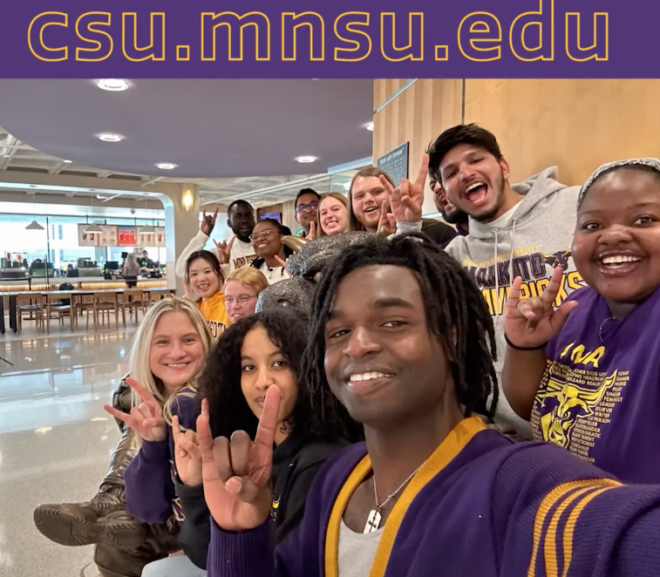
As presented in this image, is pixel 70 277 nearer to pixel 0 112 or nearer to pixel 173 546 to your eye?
pixel 0 112

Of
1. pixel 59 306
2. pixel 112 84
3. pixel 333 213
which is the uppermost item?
pixel 112 84

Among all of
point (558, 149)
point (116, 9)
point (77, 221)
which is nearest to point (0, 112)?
point (116, 9)

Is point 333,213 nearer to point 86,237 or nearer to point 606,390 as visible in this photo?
point 606,390

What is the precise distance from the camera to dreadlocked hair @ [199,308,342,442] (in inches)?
53.4

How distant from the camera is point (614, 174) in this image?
930 mm

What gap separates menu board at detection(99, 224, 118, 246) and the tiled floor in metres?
9.87

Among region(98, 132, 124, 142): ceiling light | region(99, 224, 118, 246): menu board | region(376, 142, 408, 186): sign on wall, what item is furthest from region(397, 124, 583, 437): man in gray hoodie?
region(99, 224, 118, 246): menu board

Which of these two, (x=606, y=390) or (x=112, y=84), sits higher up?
(x=112, y=84)

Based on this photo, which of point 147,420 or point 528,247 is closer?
point 528,247

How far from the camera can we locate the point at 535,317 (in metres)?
1.06

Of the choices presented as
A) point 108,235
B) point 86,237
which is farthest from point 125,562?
point 108,235

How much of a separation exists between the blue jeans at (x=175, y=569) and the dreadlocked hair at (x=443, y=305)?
1.05 m

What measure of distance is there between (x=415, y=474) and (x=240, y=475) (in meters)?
0.37

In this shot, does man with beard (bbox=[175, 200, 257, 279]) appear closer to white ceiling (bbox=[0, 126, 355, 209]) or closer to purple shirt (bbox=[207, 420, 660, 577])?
purple shirt (bbox=[207, 420, 660, 577])
